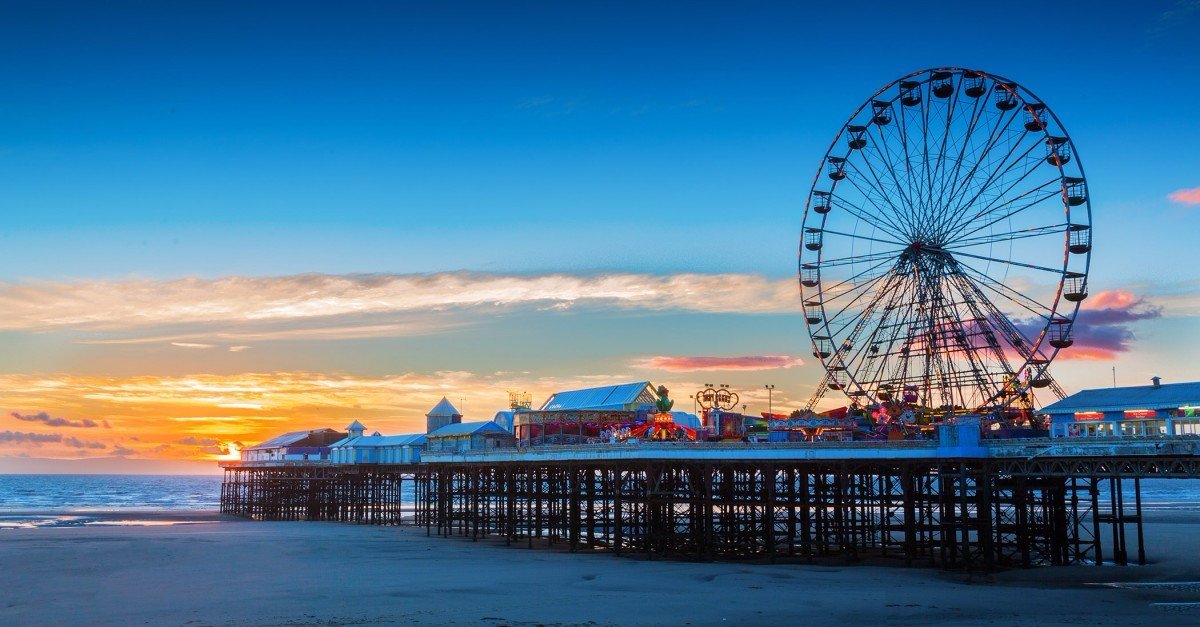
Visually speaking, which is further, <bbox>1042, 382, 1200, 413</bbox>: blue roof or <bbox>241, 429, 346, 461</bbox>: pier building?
<bbox>241, 429, 346, 461</bbox>: pier building

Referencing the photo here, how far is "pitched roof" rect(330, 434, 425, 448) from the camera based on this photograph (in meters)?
77.3

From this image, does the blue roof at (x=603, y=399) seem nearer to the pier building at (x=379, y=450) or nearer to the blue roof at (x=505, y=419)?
the blue roof at (x=505, y=419)

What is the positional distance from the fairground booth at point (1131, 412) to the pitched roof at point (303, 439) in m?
65.7

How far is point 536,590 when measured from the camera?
31.2 metres

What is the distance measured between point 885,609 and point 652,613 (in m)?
6.25

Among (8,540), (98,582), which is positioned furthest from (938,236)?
(8,540)

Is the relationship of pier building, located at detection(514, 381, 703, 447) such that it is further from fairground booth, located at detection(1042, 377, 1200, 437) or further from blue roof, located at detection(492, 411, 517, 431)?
fairground booth, located at detection(1042, 377, 1200, 437)

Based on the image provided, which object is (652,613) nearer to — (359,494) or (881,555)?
(881,555)

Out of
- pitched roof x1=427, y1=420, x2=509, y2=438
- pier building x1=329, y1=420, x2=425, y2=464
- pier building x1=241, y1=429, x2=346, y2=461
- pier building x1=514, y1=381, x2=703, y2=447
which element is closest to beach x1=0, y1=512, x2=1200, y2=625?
pier building x1=514, y1=381, x2=703, y2=447

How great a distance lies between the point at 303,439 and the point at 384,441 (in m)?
12.4

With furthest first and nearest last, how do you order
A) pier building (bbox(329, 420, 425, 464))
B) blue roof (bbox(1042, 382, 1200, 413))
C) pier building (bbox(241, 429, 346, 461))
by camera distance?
pier building (bbox(241, 429, 346, 461)) < pier building (bbox(329, 420, 425, 464)) < blue roof (bbox(1042, 382, 1200, 413))

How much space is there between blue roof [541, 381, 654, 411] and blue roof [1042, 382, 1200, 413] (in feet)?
71.7

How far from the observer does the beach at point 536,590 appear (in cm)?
2616

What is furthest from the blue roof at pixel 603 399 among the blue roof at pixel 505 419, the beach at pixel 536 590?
the beach at pixel 536 590
